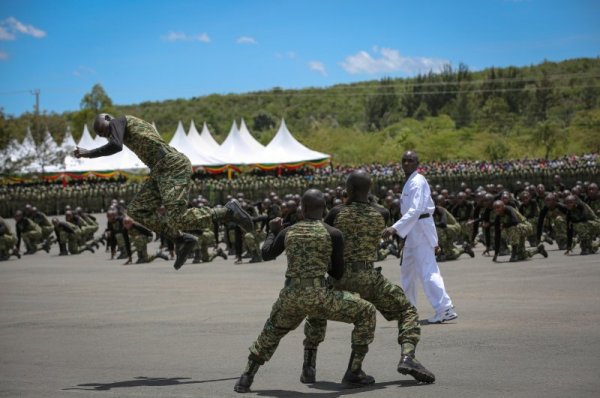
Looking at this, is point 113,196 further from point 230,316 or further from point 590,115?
point 590,115

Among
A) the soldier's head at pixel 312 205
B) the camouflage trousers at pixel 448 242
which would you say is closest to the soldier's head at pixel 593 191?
the camouflage trousers at pixel 448 242

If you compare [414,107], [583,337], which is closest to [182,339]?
[583,337]

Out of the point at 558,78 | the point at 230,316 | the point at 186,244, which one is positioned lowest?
the point at 230,316

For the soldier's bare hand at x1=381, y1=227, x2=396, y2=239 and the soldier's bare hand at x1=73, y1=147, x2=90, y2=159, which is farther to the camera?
the soldier's bare hand at x1=73, y1=147, x2=90, y2=159

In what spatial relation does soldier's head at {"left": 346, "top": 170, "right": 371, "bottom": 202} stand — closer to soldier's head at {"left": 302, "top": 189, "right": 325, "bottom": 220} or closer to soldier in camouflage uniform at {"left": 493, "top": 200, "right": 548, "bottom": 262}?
soldier's head at {"left": 302, "top": 189, "right": 325, "bottom": 220}

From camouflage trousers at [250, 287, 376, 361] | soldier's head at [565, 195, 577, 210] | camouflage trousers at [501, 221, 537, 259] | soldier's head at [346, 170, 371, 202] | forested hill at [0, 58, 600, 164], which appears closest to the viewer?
camouflage trousers at [250, 287, 376, 361]

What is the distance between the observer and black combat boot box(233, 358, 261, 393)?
7.21m

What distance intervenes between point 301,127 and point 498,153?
5740 cm

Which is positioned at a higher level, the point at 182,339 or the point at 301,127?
the point at 301,127

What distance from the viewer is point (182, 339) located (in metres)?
10.3

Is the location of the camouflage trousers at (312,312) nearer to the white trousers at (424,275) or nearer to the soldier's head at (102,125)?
the soldier's head at (102,125)

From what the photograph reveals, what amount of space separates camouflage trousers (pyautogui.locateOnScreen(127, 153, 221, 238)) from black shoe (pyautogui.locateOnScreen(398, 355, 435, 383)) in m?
2.59

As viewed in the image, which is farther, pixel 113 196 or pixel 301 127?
pixel 301 127

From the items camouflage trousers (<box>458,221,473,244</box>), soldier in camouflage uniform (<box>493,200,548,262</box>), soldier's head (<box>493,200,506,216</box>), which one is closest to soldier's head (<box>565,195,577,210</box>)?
soldier in camouflage uniform (<box>493,200,548,262</box>)
